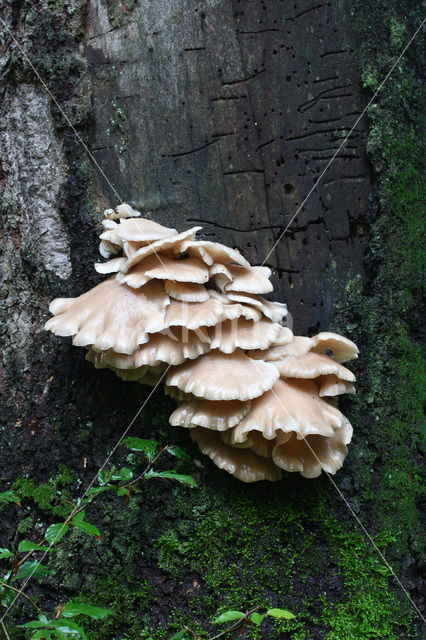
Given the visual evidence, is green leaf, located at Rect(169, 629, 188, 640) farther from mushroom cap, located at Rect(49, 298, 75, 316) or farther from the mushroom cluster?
mushroom cap, located at Rect(49, 298, 75, 316)

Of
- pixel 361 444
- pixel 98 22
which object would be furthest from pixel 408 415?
pixel 98 22

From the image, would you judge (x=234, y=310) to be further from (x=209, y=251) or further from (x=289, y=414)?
(x=289, y=414)

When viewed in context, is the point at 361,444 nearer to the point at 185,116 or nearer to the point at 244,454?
the point at 244,454

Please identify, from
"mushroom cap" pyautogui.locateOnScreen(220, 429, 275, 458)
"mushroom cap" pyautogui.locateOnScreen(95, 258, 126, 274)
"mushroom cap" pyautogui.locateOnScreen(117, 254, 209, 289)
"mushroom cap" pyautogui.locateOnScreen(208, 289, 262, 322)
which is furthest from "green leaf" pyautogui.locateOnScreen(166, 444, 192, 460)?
"mushroom cap" pyautogui.locateOnScreen(95, 258, 126, 274)

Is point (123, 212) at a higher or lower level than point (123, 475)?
higher

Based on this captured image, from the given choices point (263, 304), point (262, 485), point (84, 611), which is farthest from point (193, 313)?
point (84, 611)
